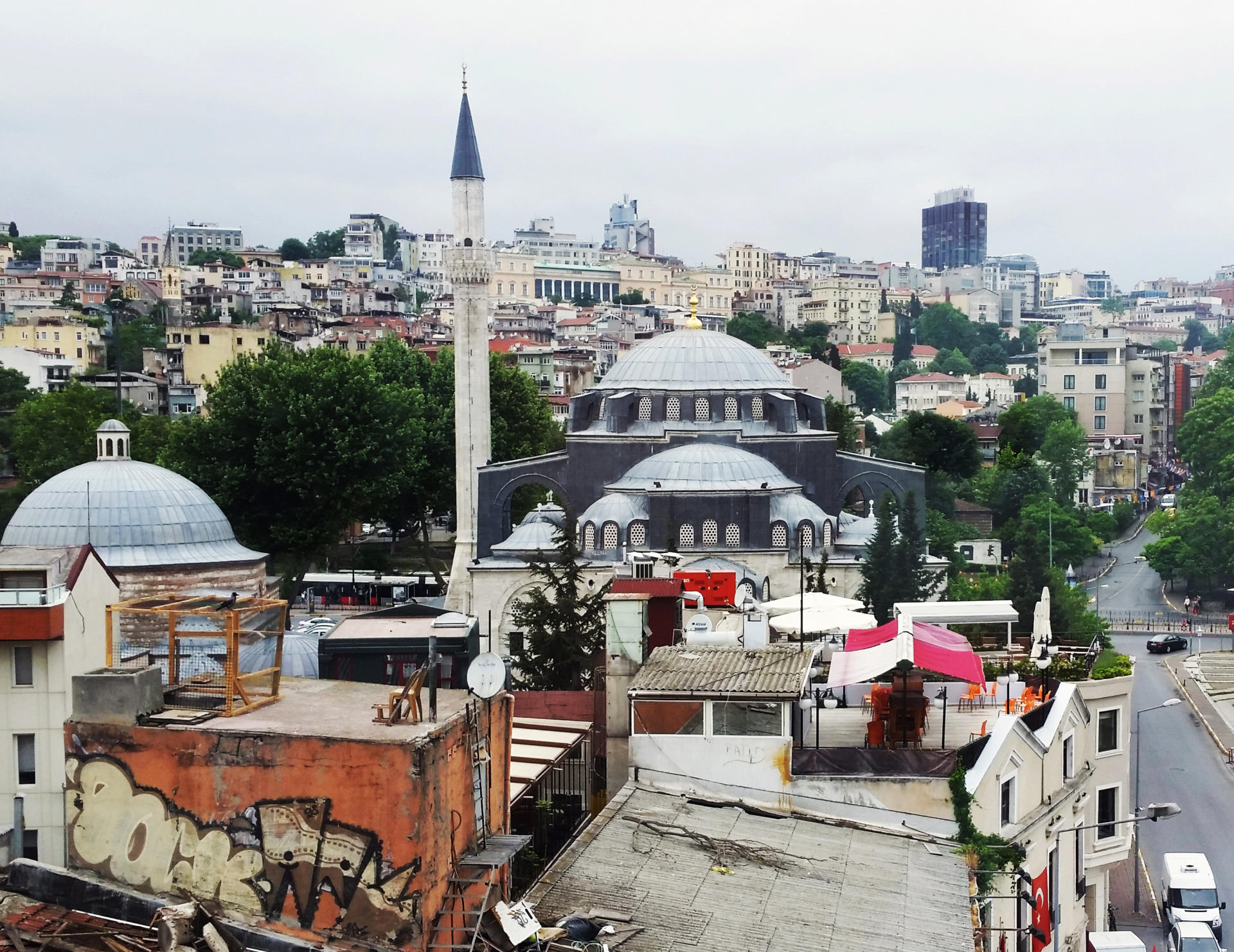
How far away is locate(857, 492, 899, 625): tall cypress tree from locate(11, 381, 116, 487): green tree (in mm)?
26062

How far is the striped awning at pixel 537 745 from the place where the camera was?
45.4 feet

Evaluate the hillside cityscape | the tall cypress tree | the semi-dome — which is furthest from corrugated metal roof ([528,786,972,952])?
the semi-dome

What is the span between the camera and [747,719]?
14062mm

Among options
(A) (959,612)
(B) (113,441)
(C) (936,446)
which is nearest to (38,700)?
(A) (959,612)

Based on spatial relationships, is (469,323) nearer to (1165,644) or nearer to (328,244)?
(1165,644)

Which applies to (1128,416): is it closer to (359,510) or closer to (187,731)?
(359,510)

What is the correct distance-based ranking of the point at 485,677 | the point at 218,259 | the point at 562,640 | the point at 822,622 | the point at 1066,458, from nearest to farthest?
1. the point at 485,677
2. the point at 822,622
3. the point at 562,640
4. the point at 1066,458
5. the point at 218,259

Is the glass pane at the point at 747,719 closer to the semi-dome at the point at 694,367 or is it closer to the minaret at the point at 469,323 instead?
the semi-dome at the point at 694,367

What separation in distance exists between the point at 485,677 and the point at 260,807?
1.66 metres

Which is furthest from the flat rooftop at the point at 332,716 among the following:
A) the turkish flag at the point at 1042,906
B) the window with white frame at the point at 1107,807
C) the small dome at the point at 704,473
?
the small dome at the point at 704,473

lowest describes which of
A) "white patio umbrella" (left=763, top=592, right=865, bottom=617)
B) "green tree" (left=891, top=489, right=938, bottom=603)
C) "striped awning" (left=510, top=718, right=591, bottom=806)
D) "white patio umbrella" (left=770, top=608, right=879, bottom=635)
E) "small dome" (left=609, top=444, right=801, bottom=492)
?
"green tree" (left=891, top=489, right=938, bottom=603)

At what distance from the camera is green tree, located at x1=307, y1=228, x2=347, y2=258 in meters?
157

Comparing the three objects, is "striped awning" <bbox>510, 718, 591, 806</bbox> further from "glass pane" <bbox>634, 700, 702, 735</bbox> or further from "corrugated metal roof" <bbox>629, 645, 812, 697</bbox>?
"corrugated metal roof" <bbox>629, 645, 812, 697</bbox>

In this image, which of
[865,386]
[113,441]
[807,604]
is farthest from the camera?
[865,386]
